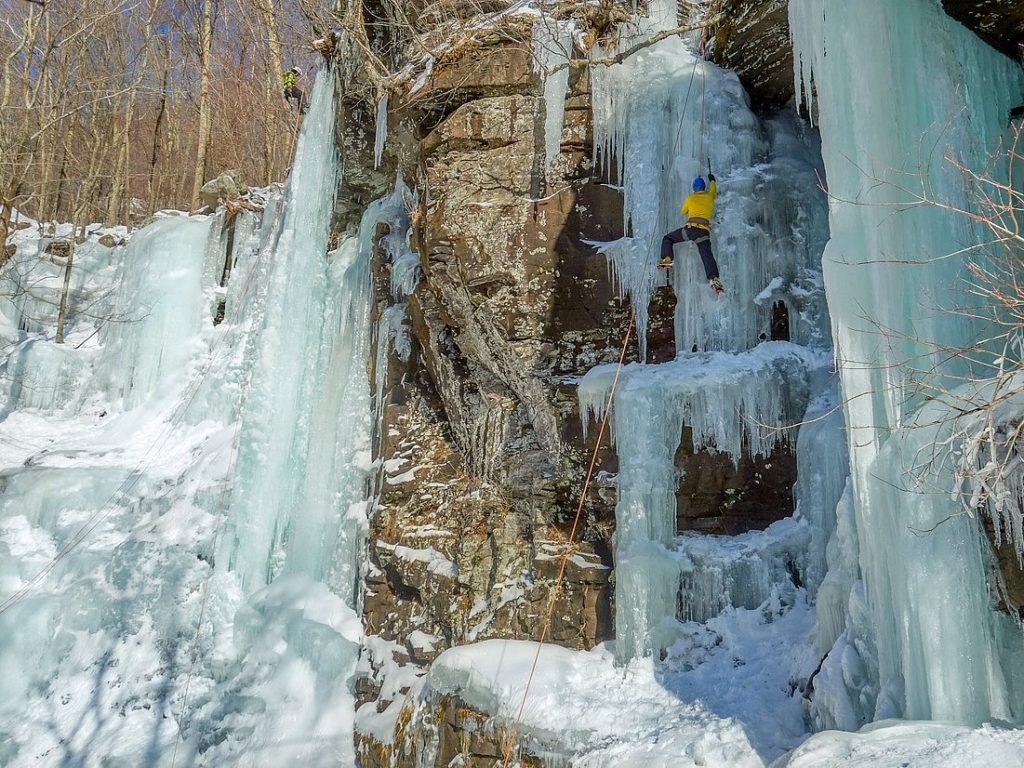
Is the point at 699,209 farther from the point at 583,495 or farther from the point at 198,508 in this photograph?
the point at 198,508

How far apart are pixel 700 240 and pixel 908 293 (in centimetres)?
241

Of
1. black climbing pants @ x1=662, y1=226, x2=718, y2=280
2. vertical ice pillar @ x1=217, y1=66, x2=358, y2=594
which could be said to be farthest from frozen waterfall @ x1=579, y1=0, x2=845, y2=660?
vertical ice pillar @ x1=217, y1=66, x2=358, y2=594

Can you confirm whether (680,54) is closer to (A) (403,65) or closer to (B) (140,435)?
(A) (403,65)

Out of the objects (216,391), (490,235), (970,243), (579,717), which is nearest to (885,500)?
(970,243)

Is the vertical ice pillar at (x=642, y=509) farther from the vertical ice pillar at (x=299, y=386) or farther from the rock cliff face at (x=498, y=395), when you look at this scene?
the vertical ice pillar at (x=299, y=386)

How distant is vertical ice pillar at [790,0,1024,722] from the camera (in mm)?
3748

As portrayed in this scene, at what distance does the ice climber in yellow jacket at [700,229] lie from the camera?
675cm

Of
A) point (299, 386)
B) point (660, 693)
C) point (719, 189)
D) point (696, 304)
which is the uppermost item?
point (719, 189)

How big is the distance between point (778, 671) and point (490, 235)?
424cm

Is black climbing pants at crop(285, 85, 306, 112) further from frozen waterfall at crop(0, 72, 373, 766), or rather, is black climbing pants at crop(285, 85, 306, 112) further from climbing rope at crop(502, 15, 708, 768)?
climbing rope at crop(502, 15, 708, 768)

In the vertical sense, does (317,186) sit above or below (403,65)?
below

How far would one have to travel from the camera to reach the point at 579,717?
17.3 feet

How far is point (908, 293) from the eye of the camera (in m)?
4.58

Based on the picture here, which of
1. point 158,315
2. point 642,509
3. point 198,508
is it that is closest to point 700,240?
point 642,509
